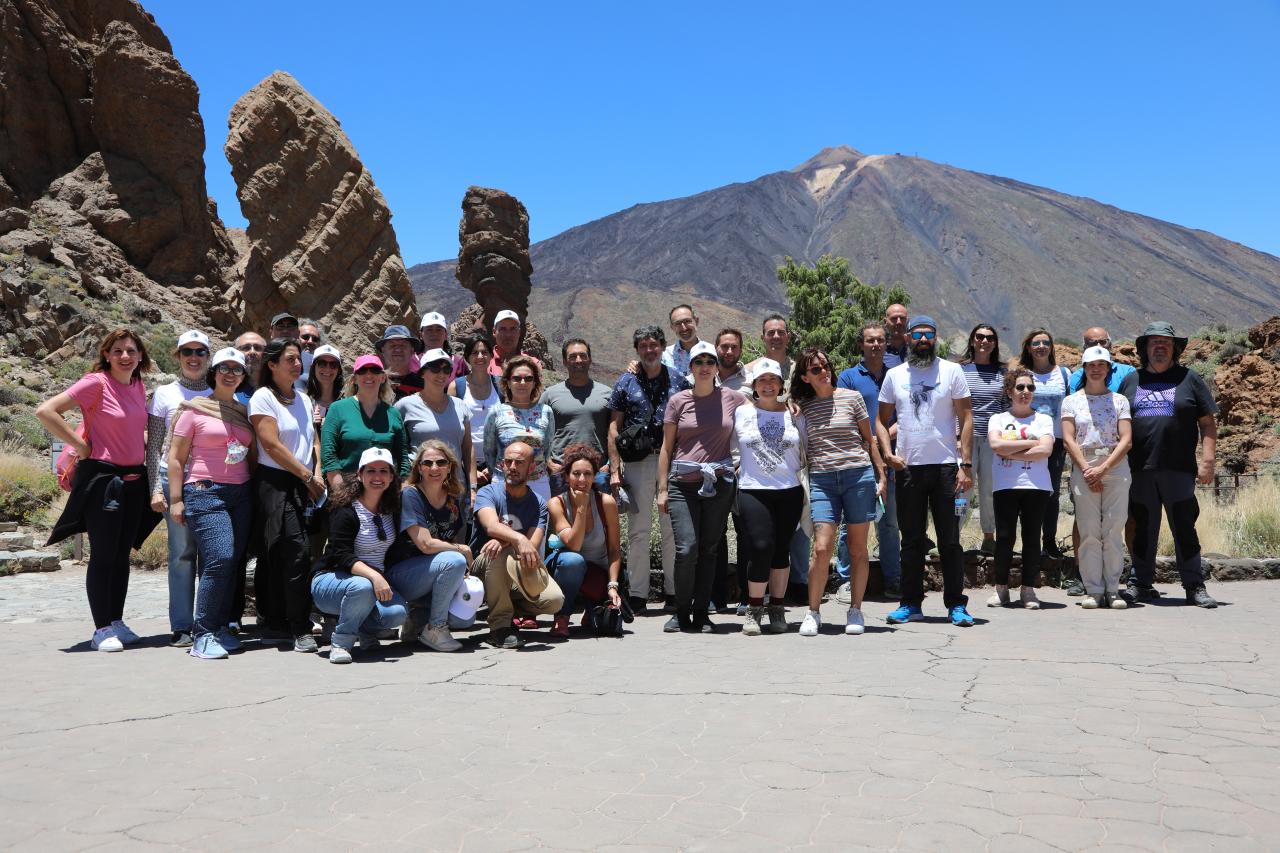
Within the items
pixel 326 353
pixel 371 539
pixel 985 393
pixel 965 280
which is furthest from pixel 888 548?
pixel 965 280

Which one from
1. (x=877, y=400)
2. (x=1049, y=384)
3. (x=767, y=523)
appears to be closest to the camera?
(x=767, y=523)

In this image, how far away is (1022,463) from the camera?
7457mm

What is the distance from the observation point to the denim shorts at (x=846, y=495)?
21.3 ft

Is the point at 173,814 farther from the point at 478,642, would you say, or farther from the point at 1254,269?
the point at 1254,269

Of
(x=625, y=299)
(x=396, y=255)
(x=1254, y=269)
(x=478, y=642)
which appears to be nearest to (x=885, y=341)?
(x=478, y=642)

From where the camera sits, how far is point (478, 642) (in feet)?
21.2

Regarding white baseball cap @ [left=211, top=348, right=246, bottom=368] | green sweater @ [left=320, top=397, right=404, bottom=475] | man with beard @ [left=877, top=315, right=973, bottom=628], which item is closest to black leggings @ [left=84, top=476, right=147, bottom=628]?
white baseball cap @ [left=211, top=348, right=246, bottom=368]

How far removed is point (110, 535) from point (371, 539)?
1509mm

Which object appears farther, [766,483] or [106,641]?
[766,483]

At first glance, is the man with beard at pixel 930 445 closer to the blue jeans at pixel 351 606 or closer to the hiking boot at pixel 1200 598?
the hiking boot at pixel 1200 598

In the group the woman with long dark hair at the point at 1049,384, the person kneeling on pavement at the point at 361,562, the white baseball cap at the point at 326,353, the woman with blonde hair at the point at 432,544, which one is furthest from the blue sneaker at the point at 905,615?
the white baseball cap at the point at 326,353

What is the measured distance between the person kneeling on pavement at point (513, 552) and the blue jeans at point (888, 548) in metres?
2.44

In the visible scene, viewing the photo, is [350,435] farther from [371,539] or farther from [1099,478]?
[1099,478]

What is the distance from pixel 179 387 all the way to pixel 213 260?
33.3 meters
